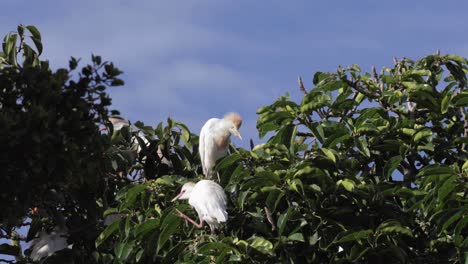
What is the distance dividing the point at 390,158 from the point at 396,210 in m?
0.42

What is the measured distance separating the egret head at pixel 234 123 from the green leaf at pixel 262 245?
1346mm

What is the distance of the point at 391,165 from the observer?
6.54 metres

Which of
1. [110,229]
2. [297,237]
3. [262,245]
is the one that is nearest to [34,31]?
[110,229]

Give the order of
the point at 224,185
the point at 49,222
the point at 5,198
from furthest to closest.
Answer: the point at 49,222, the point at 224,185, the point at 5,198

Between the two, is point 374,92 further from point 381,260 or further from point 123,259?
point 123,259

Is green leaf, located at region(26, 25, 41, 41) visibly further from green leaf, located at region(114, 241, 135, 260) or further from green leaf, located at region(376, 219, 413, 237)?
green leaf, located at region(376, 219, 413, 237)

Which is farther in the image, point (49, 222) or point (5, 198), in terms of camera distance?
point (49, 222)

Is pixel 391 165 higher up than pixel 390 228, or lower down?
higher up

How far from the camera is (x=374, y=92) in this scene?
7.03m

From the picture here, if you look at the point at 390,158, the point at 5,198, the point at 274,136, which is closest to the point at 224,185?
the point at 274,136

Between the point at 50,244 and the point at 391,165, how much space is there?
7.10 ft

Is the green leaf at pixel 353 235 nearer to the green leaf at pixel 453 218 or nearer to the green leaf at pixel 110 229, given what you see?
the green leaf at pixel 453 218

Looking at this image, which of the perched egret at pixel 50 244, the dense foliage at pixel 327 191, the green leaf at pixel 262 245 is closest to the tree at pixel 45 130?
the dense foliage at pixel 327 191

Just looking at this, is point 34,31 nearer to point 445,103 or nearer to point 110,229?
point 110,229
